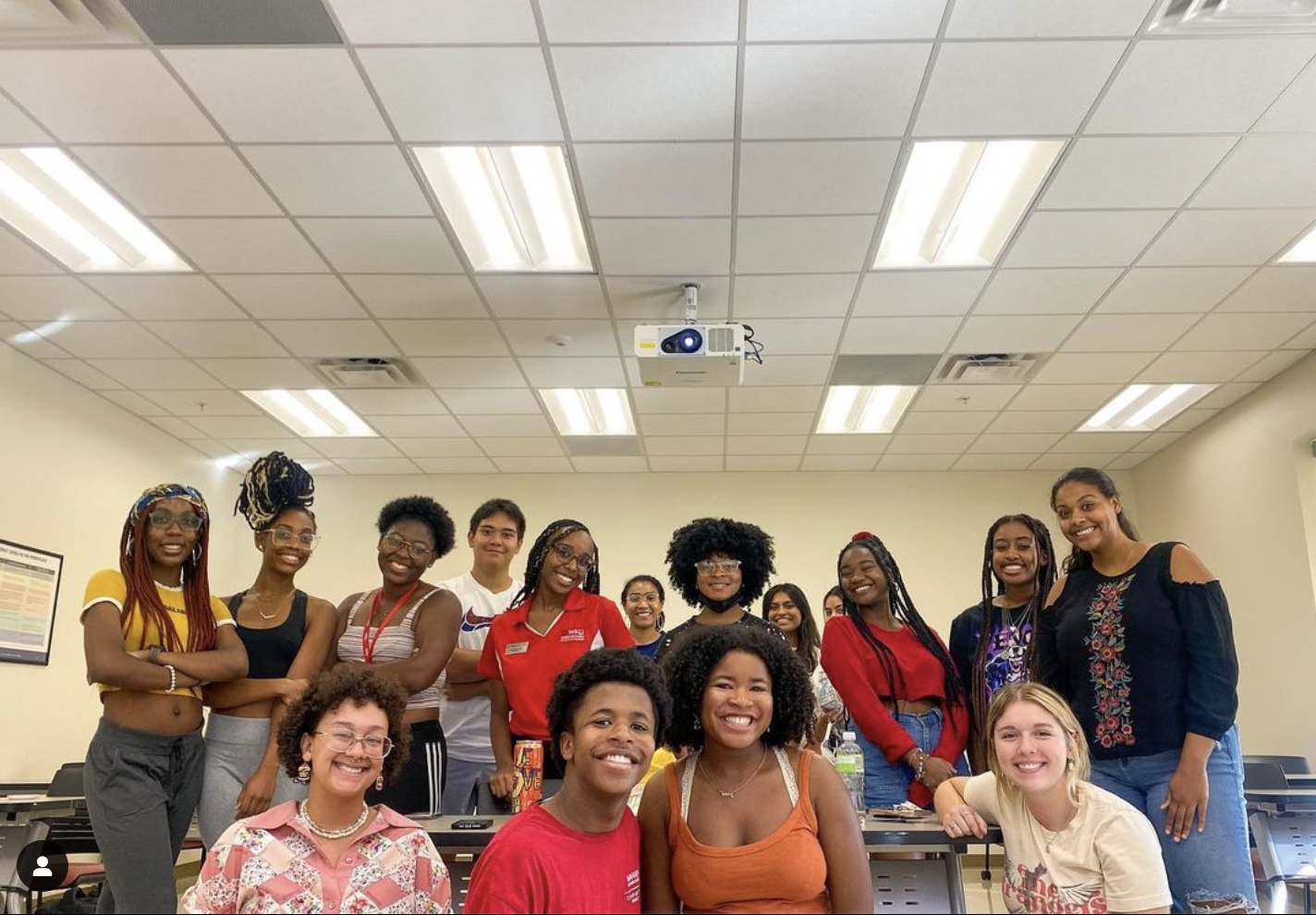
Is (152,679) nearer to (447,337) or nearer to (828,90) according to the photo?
(828,90)

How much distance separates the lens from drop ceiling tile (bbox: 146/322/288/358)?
5668 mm

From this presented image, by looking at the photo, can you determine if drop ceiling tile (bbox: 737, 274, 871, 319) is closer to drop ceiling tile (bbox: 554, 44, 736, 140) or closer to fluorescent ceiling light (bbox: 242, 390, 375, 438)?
drop ceiling tile (bbox: 554, 44, 736, 140)

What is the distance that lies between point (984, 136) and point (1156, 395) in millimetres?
3954

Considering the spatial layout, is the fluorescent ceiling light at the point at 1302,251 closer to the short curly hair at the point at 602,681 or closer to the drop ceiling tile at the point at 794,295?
the drop ceiling tile at the point at 794,295

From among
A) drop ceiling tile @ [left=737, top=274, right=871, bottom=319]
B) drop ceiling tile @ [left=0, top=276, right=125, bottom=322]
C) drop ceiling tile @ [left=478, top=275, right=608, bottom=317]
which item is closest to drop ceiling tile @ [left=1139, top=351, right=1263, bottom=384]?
drop ceiling tile @ [left=737, top=274, right=871, bottom=319]

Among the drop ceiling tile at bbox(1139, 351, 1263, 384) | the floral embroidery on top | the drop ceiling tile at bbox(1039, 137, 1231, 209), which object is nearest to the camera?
the floral embroidery on top

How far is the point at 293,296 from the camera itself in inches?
207

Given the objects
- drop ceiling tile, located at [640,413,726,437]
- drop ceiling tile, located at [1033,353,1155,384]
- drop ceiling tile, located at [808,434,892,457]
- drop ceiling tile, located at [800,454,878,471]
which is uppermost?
drop ceiling tile, located at [1033,353,1155,384]

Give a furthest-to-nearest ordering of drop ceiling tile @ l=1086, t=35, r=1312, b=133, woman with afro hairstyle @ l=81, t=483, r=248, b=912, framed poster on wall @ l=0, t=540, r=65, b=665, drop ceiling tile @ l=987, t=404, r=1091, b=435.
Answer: drop ceiling tile @ l=987, t=404, r=1091, b=435 → framed poster on wall @ l=0, t=540, r=65, b=665 → drop ceiling tile @ l=1086, t=35, r=1312, b=133 → woman with afro hairstyle @ l=81, t=483, r=248, b=912

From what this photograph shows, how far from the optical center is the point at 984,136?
3.87 m

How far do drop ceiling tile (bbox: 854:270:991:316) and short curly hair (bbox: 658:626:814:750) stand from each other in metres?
3.27

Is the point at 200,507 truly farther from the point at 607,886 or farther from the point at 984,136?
the point at 984,136

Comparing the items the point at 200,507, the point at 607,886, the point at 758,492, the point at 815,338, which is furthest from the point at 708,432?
the point at 607,886

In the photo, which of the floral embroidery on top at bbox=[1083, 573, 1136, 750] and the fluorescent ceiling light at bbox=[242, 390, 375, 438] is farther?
the fluorescent ceiling light at bbox=[242, 390, 375, 438]
